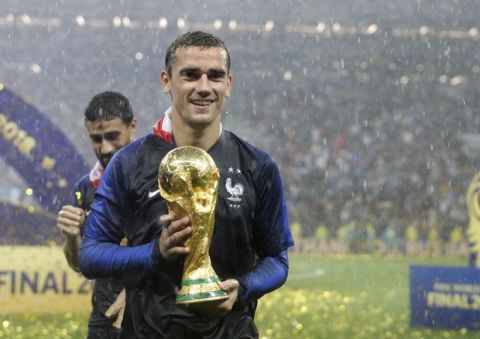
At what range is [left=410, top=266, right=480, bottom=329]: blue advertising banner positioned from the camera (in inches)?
371

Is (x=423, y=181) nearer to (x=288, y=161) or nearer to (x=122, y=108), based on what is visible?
(x=288, y=161)

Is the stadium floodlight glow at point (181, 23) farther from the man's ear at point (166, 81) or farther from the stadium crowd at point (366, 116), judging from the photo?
the man's ear at point (166, 81)

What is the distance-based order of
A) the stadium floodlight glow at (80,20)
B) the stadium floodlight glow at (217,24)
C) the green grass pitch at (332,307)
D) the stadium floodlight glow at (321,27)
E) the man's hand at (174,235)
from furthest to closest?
the stadium floodlight glow at (321,27), the stadium floodlight glow at (217,24), the stadium floodlight glow at (80,20), the green grass pitch at (332,307), the man's hand at (174,235)

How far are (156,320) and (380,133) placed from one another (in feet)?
40.5

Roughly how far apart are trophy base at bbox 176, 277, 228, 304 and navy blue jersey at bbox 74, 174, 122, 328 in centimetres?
192

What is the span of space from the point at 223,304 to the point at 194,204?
26cm

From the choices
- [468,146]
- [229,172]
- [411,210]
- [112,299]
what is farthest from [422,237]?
[229,172]

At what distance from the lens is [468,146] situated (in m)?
14.9

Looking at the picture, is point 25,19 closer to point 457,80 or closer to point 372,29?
point 372,29

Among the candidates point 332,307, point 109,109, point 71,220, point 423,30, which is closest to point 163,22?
point 332,307

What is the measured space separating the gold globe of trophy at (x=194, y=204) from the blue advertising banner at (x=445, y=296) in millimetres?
7171

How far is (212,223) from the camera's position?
8.32ft

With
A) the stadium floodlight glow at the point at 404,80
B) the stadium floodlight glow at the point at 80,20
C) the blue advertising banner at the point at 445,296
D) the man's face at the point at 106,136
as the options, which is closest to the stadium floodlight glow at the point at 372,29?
the stadium floodlight glow at the point at 404,80

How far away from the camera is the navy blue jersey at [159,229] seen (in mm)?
→ 2705
